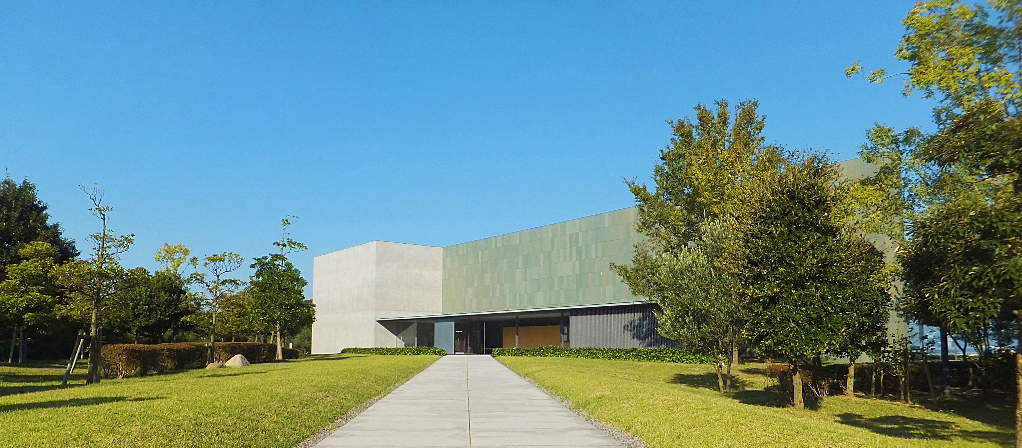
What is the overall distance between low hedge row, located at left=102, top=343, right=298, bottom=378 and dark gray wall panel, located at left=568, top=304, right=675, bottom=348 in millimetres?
24860

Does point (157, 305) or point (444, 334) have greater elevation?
point (157, 305)

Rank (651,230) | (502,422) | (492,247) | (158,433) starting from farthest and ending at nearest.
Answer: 1. (492,247)
2. (651,230)
3. (502,422)
4. (158,433)

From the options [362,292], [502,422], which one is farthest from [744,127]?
[362,292]

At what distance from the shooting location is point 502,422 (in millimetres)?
13180

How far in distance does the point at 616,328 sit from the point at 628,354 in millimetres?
6509

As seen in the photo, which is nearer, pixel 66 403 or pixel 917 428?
pixel 917 428

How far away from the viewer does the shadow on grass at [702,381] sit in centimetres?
2448

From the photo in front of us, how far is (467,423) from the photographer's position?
42.7 feet

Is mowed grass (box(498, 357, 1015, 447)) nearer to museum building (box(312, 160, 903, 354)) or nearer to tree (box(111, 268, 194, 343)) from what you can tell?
museum building (box(312, 160, 903, 354))

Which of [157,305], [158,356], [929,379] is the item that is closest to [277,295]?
[157,305]

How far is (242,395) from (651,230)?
23806 millimetres

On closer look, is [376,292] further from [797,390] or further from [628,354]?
[797,390]

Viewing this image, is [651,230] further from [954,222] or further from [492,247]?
[492,247]

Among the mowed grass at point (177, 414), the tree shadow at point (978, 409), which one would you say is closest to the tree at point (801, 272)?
the tree shadow at point (978, 409)
